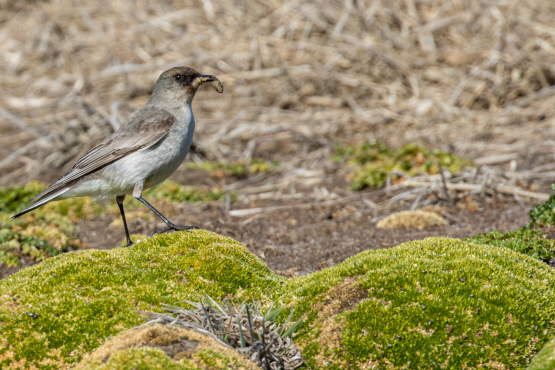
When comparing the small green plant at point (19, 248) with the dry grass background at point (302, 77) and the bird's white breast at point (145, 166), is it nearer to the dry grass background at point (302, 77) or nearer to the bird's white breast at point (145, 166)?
the bird's white breast at point (145, 166)

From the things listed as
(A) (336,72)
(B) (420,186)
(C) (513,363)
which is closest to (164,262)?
(C) (513,363)

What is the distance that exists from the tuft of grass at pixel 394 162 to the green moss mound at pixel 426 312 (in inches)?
208

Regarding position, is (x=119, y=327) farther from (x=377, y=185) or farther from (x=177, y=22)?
(x=177, y=22)

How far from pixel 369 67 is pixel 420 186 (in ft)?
21.6

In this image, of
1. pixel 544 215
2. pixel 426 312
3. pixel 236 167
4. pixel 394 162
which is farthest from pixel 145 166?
pixel 236 167

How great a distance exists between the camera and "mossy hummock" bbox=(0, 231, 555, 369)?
12.8ft

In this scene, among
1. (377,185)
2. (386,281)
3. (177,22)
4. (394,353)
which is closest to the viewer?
(394,353)

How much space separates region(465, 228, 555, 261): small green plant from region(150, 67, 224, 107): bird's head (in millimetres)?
3545

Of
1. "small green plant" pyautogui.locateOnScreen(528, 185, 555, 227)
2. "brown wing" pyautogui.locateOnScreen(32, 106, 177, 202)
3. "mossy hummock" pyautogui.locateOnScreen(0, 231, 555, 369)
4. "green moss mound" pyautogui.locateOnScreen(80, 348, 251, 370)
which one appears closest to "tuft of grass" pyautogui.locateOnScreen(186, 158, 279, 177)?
"brown wing" pyautogui.locateOnScreen(32, 106, 177, 202)

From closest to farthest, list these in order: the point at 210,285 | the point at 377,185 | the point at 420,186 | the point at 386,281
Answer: the point at 386,281 → the point at 210,285 → the point at 420,186 → the point at 377,185

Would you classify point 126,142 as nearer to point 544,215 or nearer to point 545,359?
point 545,359

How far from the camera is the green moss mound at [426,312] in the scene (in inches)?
153

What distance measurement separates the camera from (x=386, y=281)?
4.39 m

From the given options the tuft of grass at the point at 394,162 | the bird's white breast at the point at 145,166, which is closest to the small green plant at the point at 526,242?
the bird's white breast at the point at 145,166
